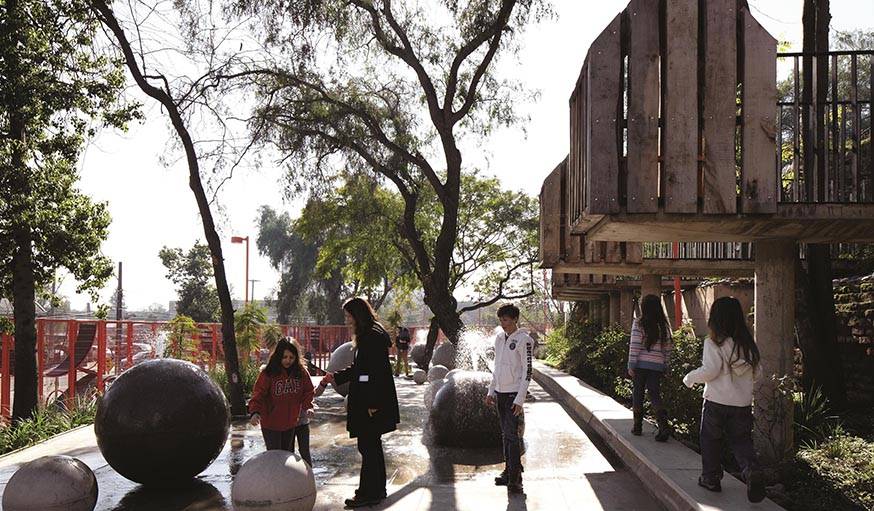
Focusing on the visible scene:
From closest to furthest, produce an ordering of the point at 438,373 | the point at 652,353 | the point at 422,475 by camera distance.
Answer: the point at 422,475, the point at 652,353, the point at 438,373

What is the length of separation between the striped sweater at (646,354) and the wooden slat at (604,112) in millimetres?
2535

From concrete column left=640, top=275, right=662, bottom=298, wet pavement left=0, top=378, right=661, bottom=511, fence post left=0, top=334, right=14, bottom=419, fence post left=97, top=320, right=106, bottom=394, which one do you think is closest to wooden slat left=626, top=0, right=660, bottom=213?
wet pavement left=0, top=378, right=661, bottom=511

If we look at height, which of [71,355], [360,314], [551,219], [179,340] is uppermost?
[551,219]

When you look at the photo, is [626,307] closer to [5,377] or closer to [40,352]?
[40,352]

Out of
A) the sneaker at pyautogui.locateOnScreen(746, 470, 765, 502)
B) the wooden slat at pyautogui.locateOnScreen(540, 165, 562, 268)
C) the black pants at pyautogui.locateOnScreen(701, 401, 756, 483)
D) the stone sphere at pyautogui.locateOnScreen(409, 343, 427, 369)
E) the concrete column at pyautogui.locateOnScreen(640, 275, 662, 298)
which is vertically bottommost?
the stone sphere at pyautogui.locateOnScreen(409, 343, 427, 369)

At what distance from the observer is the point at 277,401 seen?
7.56 metres

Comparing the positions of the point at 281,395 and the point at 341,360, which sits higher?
the point at 281,395

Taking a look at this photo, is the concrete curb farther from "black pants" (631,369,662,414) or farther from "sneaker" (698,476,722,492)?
"black pants" (631,369,662,414)

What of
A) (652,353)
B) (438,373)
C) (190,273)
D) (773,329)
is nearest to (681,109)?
(773,329)

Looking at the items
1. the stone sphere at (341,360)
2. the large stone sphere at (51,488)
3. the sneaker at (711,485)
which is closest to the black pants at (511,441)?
the sneaker at (711,485)

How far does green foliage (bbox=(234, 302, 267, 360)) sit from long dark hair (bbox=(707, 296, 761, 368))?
16383 millimetres

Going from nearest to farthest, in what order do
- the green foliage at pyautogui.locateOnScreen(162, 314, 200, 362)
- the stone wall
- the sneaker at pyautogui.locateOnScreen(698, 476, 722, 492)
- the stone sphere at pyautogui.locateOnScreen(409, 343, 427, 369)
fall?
the sneaker at pyautogui.locateOnScreen(698, 476, 722, 492) < the stone wall < the green foliage at pyautogui.locateOnScreen(162, 314, 200, 362) < the stone sphere at pyautogui.locateOnScreen(409, 343, 427, 369)

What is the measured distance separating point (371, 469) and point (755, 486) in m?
3.25

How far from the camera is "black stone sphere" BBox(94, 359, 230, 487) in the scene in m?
7.58
